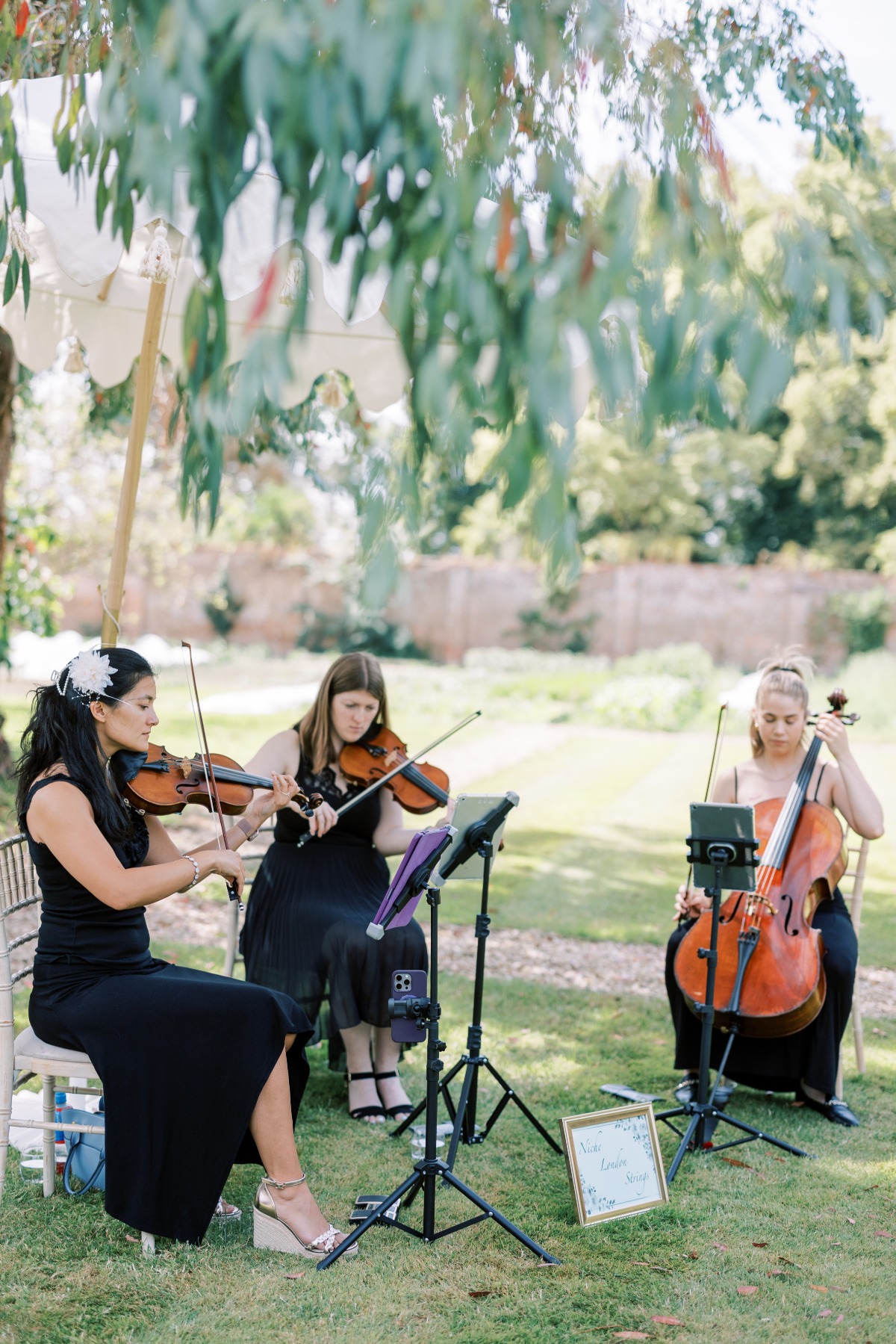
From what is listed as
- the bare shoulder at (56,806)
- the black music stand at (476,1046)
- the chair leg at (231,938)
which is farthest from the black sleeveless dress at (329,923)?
the bare shoulder at (56,806)

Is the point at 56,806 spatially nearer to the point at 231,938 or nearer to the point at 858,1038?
the point at 231,938

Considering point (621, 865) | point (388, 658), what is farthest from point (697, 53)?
point (388, 658)

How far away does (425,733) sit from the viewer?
50.0ft

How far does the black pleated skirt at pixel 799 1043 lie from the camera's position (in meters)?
4.09

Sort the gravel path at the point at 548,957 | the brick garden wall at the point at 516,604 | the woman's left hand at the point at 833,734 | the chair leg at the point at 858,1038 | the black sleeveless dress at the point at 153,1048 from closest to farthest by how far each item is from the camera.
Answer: the black sleeveless dress at the point at 153,1048
the woman's left hand at the point at 833,734
the chair leg at the point at 858,1038
the gravel path at the point at 548,957
the brick garden wall at the point at 516,604

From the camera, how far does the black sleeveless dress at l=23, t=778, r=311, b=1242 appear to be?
2.92 meters

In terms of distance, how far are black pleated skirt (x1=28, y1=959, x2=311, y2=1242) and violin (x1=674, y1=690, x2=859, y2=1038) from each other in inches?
57.9

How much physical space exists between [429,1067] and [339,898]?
4.08ft

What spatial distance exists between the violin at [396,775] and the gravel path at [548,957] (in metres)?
1.61

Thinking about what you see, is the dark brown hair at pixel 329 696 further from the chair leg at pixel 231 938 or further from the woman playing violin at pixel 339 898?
the chair leg at pixel 231 938

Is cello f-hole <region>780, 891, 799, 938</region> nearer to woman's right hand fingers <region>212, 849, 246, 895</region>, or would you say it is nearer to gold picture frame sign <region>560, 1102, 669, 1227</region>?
gold picture frame sign <region>560, 1102, 669, 1227</region>

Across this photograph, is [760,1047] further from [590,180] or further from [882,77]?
[882,77]

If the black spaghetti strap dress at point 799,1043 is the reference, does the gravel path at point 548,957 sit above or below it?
below

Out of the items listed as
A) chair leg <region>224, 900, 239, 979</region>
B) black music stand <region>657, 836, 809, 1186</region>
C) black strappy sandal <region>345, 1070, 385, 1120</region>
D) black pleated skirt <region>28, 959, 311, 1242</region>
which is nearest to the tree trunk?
chair leg <region>224, 900, 239, 979</region>
